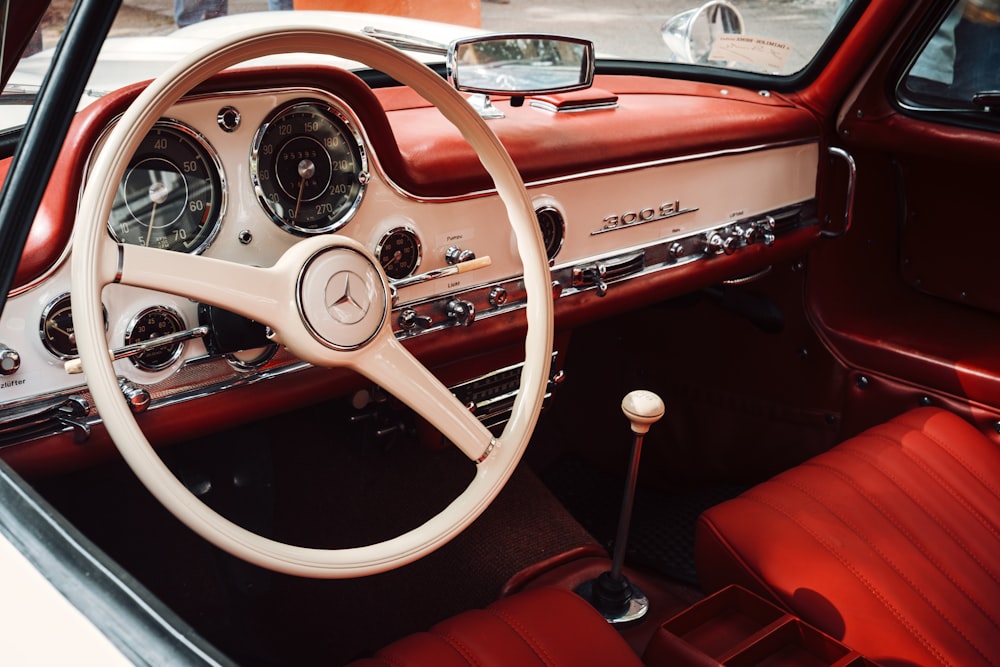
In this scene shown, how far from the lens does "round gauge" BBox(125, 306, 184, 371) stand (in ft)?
3.92

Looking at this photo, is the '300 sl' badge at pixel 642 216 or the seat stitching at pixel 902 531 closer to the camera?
the seat stitching at pixel 902 531

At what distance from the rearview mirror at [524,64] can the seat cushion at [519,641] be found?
0.80 meters

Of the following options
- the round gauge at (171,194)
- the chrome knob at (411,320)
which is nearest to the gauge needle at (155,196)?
the round gauge at (171,194)

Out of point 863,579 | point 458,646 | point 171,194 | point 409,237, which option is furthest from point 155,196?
point 863,579

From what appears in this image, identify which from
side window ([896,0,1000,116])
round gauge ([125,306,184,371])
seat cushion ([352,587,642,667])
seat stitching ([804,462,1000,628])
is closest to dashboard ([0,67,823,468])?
round gauge ([125,306,184,371])

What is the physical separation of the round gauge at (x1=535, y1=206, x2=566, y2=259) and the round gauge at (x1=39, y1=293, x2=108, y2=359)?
787 millimetres

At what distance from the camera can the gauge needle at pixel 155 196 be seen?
3.90 feet

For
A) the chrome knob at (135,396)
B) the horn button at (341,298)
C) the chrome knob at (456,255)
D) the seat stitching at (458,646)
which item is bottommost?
the seat stitching at (458,646)

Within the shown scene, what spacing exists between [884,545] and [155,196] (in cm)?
114

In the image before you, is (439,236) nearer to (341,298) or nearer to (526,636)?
(341,298)

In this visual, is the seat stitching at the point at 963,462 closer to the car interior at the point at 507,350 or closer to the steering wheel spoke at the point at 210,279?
the car interior at the point at 507,350

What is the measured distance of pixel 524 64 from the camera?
5.64 feet

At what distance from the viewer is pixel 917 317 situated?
2.15m

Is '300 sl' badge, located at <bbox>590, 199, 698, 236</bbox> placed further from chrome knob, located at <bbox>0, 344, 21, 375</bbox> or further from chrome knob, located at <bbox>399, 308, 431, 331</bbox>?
chrome knob, located at <bbox>0, 344, 21, 375</bbox>
